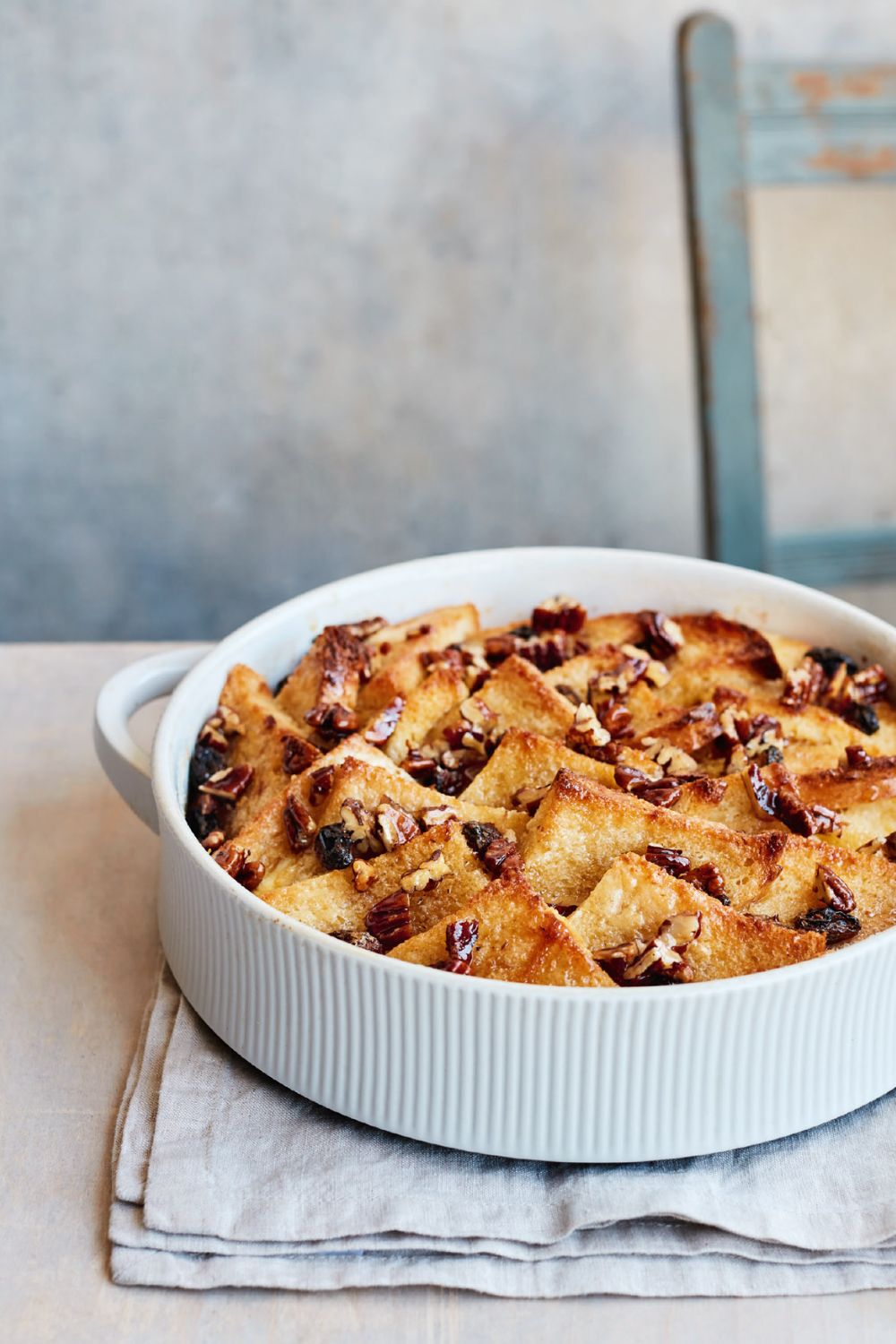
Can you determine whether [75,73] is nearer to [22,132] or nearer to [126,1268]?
[22,132]

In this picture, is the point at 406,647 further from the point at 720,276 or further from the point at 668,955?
the point at 720,276

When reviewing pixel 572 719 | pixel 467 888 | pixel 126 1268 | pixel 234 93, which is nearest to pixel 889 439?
pixel 234 93

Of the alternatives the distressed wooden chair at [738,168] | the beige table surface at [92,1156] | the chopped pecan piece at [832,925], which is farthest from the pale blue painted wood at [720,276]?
the chopped pecan piece at [832,925]

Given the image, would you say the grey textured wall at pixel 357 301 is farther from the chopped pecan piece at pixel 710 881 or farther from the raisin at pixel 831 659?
the chopped pecan piece at pixel 710 881

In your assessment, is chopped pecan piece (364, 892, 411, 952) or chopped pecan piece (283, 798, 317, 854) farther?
chopped pecan piece (283, 798, 317, 854)

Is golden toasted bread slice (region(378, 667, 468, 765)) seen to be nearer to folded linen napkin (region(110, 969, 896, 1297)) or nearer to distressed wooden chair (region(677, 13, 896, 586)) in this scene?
folded linen napkin (region(110, 969, 896, 1297))

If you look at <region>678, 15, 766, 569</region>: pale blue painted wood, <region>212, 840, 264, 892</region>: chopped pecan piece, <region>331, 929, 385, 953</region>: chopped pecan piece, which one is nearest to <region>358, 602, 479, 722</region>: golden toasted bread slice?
<region>212, 840, 264, 892</region>: chopped pecan piece
